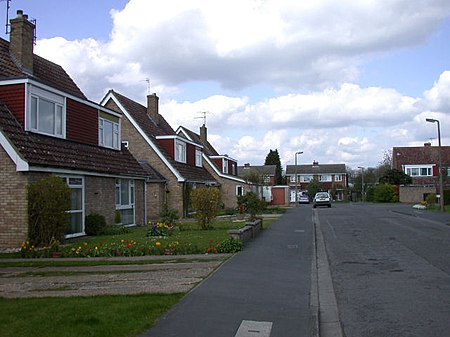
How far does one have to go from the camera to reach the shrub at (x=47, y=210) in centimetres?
1445

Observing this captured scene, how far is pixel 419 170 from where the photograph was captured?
252 feet

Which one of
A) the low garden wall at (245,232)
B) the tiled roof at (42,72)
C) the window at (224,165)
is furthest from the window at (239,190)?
the low garden wall at (245,232)

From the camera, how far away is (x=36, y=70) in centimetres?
2034

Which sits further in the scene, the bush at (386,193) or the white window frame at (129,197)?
the bush at (386,193)

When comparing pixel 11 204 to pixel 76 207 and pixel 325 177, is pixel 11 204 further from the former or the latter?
pixel 325 177

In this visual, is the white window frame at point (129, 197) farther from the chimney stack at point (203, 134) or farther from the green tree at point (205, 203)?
the chimney stack at point (203, 134)

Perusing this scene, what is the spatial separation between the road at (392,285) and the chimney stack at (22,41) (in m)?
13.2

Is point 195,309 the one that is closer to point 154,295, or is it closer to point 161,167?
point 154,295

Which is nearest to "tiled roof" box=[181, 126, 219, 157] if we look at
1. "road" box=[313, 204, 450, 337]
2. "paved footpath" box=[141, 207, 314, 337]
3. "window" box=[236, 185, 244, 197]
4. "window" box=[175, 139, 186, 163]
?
"window" box=[236, 185, 244, 197]

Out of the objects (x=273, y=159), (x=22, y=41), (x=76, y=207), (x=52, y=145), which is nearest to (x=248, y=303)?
(x=52, y=145)

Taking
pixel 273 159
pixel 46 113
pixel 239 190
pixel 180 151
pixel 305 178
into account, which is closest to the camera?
pixel 46 113

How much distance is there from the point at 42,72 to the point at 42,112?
4.38 m

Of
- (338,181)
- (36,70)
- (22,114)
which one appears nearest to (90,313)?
(22,114)

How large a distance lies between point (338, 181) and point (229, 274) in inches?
3582
